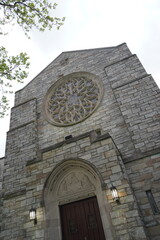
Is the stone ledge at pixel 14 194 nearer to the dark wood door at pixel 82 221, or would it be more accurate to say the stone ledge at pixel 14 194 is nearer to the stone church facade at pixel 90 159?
the stone church facade at pixel 90 159

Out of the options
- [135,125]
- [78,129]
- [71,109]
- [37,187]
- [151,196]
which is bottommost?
[151,196]

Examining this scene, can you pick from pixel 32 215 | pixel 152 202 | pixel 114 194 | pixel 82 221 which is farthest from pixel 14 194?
pixel 152 202

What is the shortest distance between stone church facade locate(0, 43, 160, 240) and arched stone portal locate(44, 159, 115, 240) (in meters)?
0.03

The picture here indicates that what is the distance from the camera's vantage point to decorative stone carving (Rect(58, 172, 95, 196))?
251 inches

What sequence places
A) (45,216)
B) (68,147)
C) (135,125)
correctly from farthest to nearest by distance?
(135,125), (68,147), (45,216)

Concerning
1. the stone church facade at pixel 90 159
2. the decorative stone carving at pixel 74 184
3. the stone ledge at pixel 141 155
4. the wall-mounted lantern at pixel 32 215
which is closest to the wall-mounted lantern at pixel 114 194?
the stone church facade at pixel 90 159

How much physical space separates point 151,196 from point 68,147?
129 inches

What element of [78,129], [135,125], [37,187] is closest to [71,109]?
[78,129]

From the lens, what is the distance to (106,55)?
440 inches

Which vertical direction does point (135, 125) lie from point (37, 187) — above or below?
above

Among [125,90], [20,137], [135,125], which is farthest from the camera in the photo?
[20,137]

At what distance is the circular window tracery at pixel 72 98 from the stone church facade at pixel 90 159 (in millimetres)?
58

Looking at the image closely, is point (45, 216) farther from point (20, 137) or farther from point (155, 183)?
point (20, 137)

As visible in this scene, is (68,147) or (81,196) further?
(68,147)
